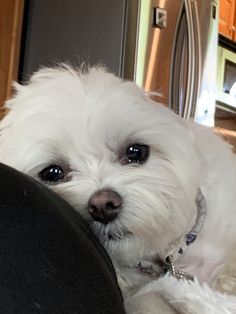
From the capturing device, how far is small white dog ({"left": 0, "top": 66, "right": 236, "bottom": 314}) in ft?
2.56

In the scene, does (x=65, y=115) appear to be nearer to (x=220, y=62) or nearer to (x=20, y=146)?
(x=20, y=146)

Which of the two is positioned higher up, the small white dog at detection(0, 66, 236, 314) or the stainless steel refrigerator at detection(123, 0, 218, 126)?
the stainless steel refrigerator at detection(123, 0, 218, 126)

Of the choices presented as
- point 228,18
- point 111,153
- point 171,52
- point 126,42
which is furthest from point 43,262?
point 228,18

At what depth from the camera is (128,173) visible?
0.82 meters

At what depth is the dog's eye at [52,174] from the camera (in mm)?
889

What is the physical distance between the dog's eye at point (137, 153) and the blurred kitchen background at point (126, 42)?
1132 mm

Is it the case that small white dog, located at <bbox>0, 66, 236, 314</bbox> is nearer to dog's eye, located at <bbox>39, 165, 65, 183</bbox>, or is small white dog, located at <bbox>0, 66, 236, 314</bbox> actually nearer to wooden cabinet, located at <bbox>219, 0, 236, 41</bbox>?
dog's eye, located at <bbox>39, 165, 65, 183</bbox>

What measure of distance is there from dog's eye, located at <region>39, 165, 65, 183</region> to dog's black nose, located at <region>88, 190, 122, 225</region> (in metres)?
0.14

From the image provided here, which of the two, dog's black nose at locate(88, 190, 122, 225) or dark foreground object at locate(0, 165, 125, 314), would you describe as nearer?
dark foreground object at locate(0, 165, 125, 314)

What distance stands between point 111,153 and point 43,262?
1.41ft

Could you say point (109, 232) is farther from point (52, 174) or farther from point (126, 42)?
point (126, 42)

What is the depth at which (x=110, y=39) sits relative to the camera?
207cm

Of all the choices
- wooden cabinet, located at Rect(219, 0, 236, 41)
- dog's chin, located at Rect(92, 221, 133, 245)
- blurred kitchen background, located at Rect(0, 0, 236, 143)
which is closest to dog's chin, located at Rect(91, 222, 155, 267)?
dog's chin, located at Rect(92, 221, 133, 245)

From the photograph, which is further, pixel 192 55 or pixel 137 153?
pixel 192 55
